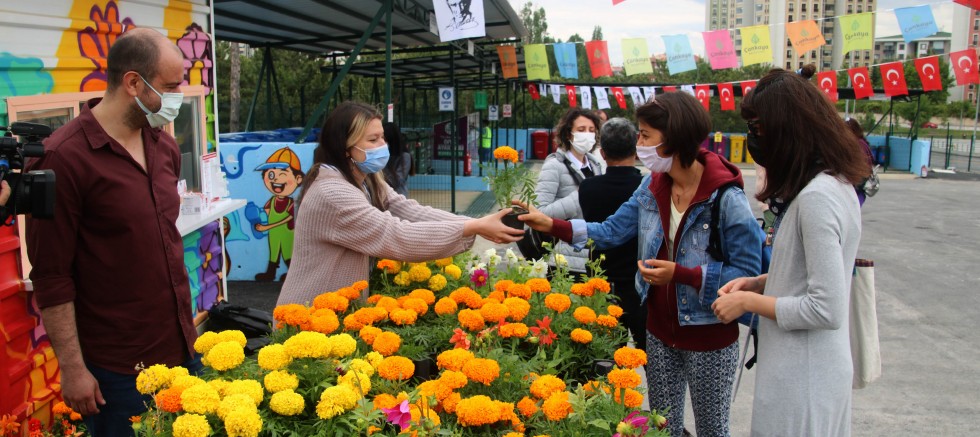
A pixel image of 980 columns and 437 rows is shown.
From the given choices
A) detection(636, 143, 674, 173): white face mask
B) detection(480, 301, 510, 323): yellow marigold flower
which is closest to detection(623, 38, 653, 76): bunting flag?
detection(636, 143, 674, 173): white face mask

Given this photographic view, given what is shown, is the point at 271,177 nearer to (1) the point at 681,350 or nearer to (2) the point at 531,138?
(1) the point at 681,350

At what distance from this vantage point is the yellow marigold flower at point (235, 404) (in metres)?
1.66

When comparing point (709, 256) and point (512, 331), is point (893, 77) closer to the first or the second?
point (709, 256)

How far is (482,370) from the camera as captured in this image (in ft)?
6.14

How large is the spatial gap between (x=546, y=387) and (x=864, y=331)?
56.1 inches

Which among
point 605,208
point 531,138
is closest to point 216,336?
point 605,208

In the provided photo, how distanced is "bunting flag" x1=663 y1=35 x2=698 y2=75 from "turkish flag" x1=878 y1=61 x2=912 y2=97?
5.58 metres

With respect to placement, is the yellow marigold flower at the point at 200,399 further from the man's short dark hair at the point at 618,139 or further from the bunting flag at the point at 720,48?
the bunting flag at the point at 720,48

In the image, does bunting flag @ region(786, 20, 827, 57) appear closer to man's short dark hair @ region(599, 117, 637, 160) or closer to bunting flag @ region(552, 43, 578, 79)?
bunting flag @ region(552, 43, 578, 79)

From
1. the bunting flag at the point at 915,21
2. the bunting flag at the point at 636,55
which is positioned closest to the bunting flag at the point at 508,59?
the bunting flag at the point at 636,55

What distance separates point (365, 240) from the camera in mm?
2811

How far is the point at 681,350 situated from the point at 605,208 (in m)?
1.26

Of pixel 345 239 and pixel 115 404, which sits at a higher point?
pixel 345 239

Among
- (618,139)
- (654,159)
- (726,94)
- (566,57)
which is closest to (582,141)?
(618,139)
